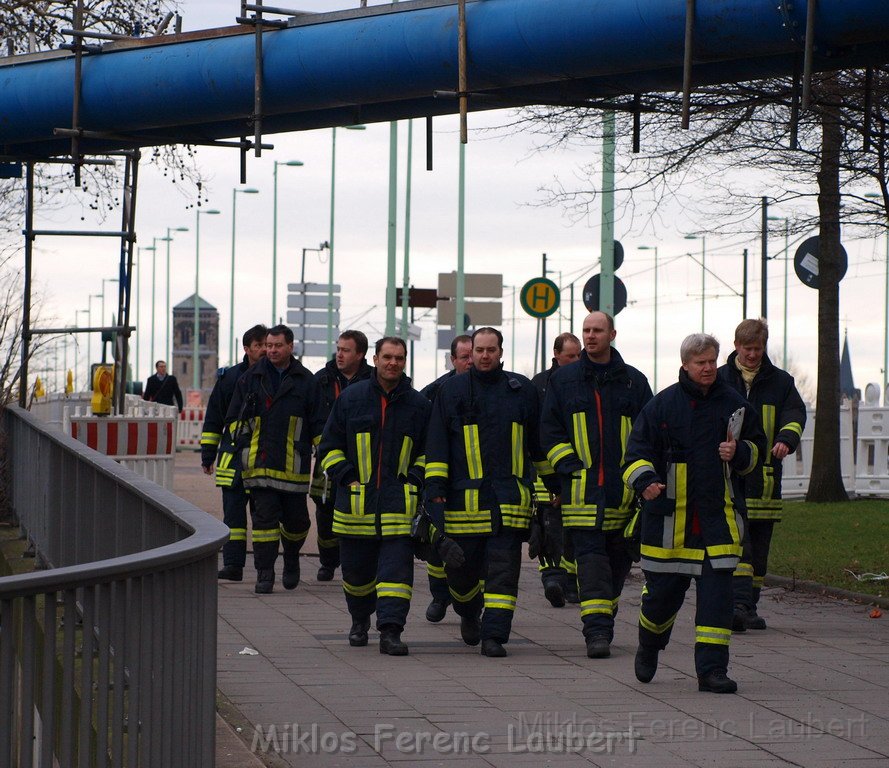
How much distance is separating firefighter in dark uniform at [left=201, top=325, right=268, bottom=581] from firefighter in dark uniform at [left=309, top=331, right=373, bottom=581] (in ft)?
1.86

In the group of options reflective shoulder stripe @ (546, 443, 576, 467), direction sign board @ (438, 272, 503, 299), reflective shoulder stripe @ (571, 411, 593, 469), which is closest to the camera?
reflective shoulder stripe @ (546, 443, 576, 467)

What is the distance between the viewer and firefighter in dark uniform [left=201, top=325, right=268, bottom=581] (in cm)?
1237

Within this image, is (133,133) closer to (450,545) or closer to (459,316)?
(450,545)

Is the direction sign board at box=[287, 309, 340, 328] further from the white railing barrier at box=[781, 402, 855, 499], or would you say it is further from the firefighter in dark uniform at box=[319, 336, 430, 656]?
the firefighter in dark uniform at box=[319, 336, 430, 656]

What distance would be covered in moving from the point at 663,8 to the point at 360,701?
15.2 ft

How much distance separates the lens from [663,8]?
9867mm

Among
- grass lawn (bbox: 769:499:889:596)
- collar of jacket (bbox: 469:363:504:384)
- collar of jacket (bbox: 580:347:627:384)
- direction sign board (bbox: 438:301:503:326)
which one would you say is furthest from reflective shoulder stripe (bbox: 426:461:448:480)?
direction sign board (bbox: 438:301:503:326)

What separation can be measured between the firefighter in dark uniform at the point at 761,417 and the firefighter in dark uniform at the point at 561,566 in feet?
4.14

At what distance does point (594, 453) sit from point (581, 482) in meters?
0.18

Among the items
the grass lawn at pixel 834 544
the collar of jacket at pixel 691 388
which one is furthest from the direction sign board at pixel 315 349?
the collar of jacket at pixel 691 388

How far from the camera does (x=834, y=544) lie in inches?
599

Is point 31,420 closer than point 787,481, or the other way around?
point 31,420

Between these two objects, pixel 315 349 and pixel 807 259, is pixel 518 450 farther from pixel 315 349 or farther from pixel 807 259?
pixel 315 349

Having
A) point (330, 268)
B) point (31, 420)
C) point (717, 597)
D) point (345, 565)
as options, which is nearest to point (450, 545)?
point (345, 565)
